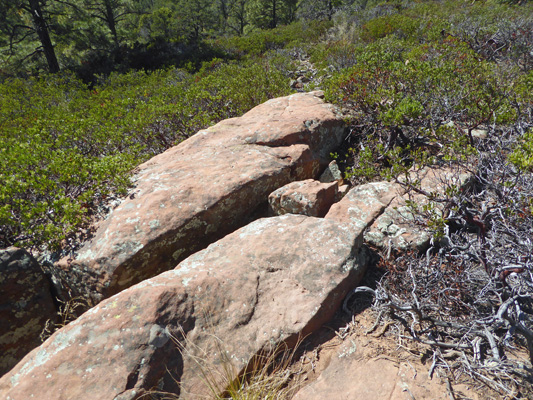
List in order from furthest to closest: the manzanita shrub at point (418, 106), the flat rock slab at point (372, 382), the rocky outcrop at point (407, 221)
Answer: the manzanita shrub at point (418, 106)
the rocky outcrop at point (407, 221)
the flat rock slab at point (372, 382)

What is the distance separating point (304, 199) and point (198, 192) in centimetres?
144

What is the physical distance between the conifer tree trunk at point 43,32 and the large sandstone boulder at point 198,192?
14.6m

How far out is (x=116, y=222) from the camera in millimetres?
3891

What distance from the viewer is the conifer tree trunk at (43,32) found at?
14304mm

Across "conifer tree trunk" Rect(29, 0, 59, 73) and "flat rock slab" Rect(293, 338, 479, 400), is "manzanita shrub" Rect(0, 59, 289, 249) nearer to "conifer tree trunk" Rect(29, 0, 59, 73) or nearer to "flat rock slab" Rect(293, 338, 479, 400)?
"conifer tree trunk" Rect(29, 0, 59, 73)

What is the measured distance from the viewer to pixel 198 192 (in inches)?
165

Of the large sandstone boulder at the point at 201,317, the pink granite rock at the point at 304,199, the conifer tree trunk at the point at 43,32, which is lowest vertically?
the large sandstone boulder at the point at 201,317

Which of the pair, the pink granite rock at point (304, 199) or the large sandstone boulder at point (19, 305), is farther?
the pink granite rock at point (304, 199)

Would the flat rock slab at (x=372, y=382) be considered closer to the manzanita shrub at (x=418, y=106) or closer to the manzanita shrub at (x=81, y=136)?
the manzanita shrub at (x=418, y=106)

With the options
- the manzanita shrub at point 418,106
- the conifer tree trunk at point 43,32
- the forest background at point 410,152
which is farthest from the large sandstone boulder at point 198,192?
the conifer tree trunk at point 43,32

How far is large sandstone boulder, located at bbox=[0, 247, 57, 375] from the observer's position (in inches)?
142

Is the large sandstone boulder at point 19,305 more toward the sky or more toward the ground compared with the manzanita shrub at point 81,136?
more toward the ground

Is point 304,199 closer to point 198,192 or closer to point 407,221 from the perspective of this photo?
point 407,221

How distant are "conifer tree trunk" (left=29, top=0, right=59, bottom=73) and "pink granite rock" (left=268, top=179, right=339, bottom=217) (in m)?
16.7
